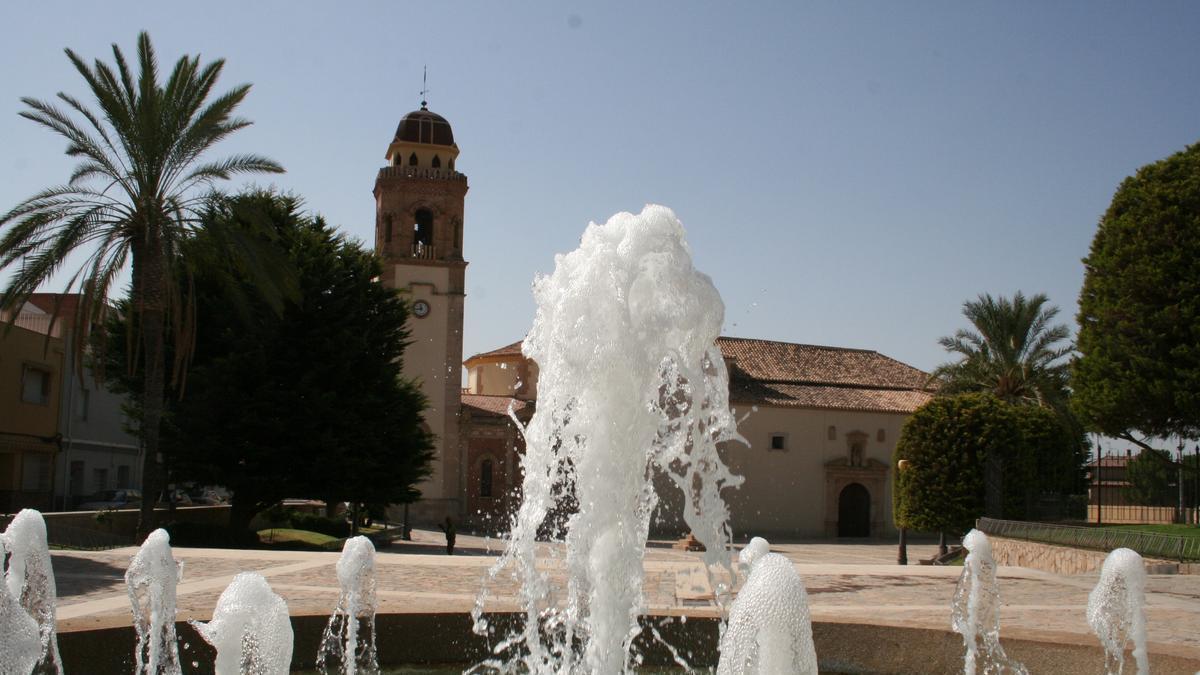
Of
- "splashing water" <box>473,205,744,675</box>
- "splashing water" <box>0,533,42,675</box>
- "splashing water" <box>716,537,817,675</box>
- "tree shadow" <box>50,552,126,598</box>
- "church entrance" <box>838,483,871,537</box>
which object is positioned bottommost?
"church entrance" <box>838,483,871,537</box>

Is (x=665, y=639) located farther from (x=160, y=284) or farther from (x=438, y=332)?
(x=438, y=332)

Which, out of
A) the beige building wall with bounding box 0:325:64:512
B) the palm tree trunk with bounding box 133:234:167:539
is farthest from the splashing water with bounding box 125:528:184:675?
→ the beige building wall with bounding box 0:325:64:512

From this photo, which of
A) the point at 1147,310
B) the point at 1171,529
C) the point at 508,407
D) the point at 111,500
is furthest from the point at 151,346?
the point at 508,407

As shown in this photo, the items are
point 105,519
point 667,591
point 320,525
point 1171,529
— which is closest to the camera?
point 667,591

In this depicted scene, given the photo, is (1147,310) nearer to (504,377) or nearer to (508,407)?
(508,407)

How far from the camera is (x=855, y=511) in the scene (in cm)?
Result: 4350

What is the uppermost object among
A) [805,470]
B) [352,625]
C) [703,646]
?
[805,470]

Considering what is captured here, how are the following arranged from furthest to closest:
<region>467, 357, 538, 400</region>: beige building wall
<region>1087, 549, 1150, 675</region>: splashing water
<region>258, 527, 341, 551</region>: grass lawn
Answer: <region>467, 357, 538, 400</region>: beige building wall < <region>258, 527, 341, 551</region>: grass lawn < <region>1087, 549, 1150, 675</region>: splashing water

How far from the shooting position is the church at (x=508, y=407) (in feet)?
129

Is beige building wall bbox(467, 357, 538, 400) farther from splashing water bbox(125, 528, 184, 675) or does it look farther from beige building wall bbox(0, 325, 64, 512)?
splashing water bbox(125, 528, 184, 675)

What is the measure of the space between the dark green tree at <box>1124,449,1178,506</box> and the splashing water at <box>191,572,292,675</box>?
3039 centimetres

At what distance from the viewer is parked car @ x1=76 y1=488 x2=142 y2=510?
30125 millimetres

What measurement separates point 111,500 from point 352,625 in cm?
2687

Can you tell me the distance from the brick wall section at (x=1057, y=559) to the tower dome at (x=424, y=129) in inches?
1115
